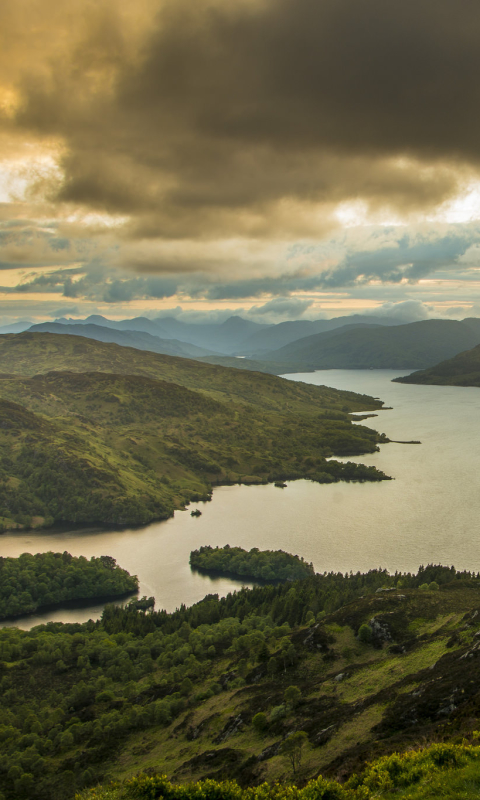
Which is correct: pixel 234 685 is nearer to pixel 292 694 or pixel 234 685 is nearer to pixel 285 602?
pixel 292 694

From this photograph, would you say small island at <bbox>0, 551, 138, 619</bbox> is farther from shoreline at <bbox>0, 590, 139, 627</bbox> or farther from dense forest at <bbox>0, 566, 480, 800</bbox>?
dense forest at <bbox>0, 566, 480, 800</bbox>

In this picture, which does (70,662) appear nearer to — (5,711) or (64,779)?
(5,711)

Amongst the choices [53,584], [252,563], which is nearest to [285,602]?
[252,563]

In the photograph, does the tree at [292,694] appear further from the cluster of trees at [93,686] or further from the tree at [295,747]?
the cluster of trees at [93,686]

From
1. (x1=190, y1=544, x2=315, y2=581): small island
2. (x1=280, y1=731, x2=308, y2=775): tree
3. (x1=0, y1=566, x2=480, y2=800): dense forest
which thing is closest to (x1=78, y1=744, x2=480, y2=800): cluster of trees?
(x1=0, y1=566, x2=480, y2=800): dense forest

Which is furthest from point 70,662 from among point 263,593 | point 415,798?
point 415,798

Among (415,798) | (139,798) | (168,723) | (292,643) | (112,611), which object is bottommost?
(112,611)

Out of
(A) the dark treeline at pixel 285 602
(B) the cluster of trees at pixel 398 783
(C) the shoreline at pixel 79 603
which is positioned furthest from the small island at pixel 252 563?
(B) the cluster of trees at pixel 398 783
